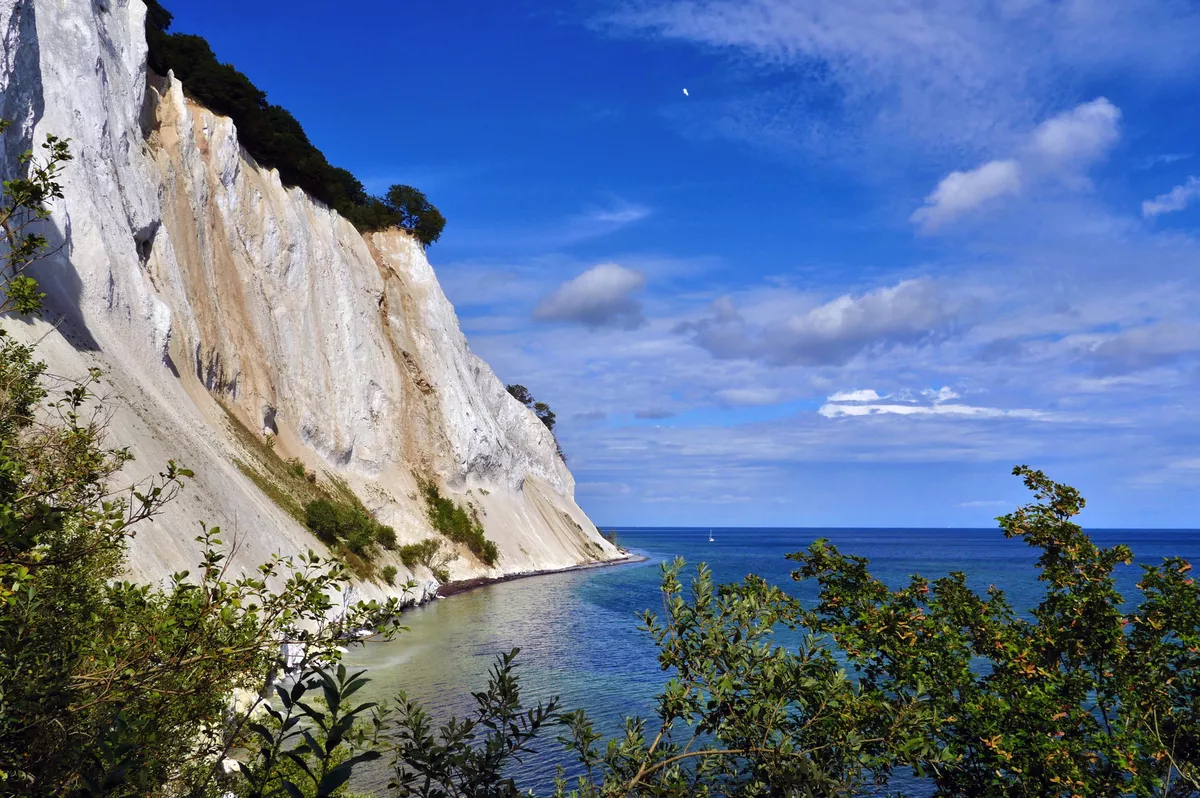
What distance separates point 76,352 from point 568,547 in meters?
65.3

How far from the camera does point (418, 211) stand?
80250 mm

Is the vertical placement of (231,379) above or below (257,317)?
below

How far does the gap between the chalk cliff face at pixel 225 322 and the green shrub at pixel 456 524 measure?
4.55ft

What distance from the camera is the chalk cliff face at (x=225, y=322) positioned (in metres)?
32.8

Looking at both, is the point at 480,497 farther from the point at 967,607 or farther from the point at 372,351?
the point at 967,607

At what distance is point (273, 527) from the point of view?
38.2 m

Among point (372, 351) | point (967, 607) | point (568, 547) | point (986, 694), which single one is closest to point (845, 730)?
point (986, 694)

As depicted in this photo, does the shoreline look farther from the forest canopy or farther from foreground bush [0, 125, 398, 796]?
foreground bush [0, 125, 398, 796]

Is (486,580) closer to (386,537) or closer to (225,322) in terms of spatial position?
(386,537)

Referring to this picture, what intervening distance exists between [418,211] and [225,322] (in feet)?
107

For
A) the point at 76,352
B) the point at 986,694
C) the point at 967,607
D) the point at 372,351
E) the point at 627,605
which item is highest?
the point at 372,351

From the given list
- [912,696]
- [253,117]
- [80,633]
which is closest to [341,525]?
[253,117]

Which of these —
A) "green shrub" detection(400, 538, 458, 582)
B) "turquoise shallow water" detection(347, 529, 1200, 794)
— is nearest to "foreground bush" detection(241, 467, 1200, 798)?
"turquoise shallow water" detection(347, 529, 1200, 794)

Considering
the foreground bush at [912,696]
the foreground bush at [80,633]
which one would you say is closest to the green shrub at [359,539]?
the foreground bush at [912,696]
